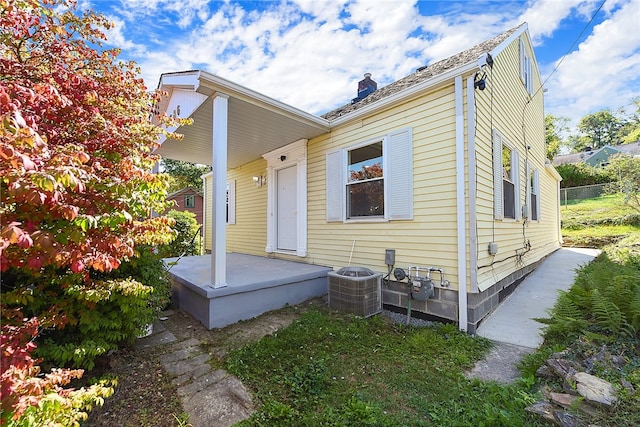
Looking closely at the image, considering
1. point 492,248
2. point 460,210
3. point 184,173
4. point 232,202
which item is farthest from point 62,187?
point 184,173

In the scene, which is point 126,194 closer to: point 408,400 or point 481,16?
point 408,400

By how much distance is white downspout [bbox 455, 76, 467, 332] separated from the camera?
3.51 metres

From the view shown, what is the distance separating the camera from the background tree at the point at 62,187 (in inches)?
48.6

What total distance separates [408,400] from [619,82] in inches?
372

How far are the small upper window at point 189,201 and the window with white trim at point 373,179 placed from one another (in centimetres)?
1895

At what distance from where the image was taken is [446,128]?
378 centimetres

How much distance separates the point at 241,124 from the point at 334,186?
198cm

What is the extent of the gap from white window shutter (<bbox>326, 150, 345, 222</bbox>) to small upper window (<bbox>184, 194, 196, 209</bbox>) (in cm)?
1894

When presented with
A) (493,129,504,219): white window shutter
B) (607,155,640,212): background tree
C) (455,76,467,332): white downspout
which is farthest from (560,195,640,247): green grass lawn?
(455,76,467,332): white downspout

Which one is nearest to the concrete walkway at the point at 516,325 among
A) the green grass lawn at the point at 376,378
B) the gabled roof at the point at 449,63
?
the green grass lawn at the point at 376,378

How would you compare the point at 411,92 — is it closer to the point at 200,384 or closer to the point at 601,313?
the point at 601,313

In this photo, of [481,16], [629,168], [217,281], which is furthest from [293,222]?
[629,168]

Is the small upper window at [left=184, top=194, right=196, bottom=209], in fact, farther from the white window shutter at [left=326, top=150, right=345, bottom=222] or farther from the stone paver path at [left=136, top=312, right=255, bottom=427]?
the stone paver path at [left=136, top=312, right=255, bottom=427]

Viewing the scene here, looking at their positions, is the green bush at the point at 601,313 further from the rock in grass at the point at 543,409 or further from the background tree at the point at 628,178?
the background tree at the point at 628,178
